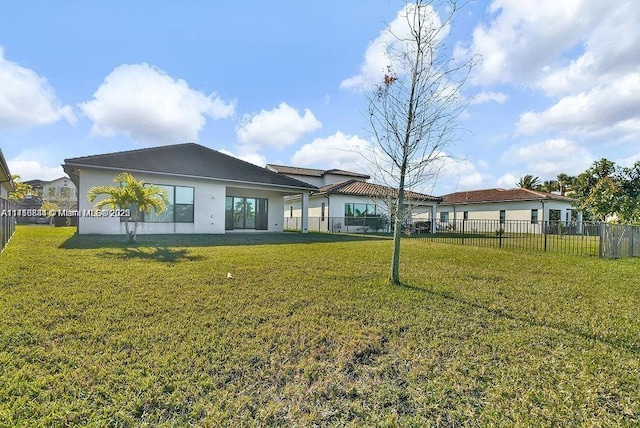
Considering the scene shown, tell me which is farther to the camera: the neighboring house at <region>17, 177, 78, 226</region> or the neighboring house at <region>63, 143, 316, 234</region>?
the neighboring house at <region>17, 177, 78, 226</region>

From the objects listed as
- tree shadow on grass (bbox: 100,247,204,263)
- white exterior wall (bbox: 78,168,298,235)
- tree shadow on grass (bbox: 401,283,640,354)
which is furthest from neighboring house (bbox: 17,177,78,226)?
tree shadow on grass (bbox: 401,283,640,354)

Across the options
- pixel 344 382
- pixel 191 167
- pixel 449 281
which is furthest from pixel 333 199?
pixel 344 382

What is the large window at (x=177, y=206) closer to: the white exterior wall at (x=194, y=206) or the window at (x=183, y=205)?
the window at (x=183, y=205)

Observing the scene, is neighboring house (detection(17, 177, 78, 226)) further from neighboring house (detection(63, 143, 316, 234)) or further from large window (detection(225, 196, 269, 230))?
large window (detection(225, 196, 269, 230))

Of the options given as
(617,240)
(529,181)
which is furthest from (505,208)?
(529,181)

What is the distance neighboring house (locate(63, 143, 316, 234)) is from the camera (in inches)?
567

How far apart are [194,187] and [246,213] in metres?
4.40

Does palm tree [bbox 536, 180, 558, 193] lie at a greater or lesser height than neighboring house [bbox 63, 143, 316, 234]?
greater

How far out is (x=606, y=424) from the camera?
235 cm

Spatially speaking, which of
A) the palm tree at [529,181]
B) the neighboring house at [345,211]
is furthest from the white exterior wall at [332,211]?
the palm tree at [529,181]

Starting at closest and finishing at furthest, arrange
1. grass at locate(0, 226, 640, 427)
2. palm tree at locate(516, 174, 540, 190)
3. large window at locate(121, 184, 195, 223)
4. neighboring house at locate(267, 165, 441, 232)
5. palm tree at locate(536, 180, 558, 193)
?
grass at locate(0, 226, 640, 427)
large window at locate(121, 184, 195, 223)
neighboring house at locate(267, 165, 441, 232)
palm tree at locate(536, 180, 558, 193)
palm tree at locate(516, 174, 540, 190)

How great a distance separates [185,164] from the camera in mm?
16953

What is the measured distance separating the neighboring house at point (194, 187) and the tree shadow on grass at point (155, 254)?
6022 mm

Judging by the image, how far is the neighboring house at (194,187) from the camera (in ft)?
47.2
